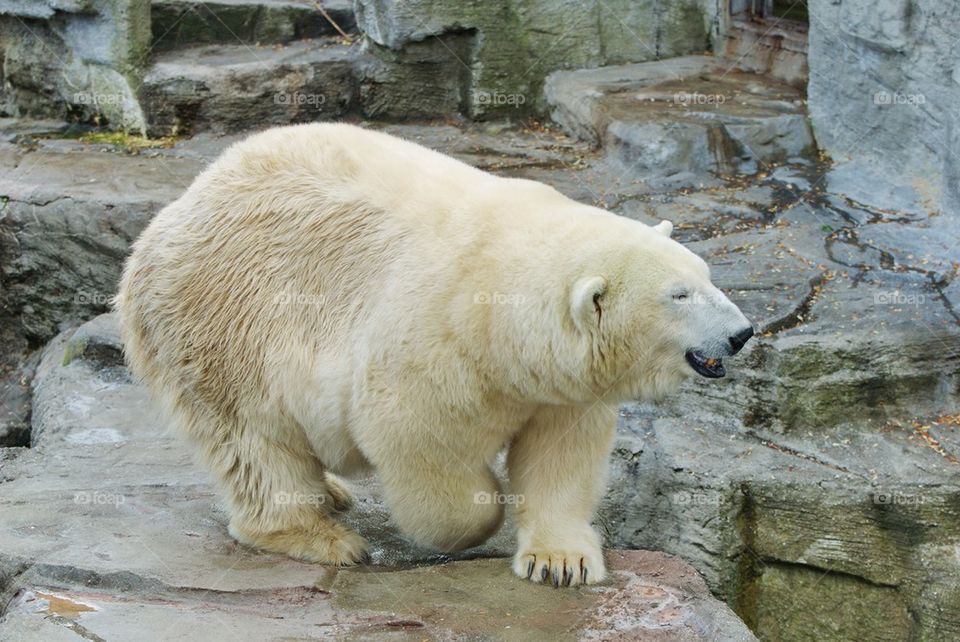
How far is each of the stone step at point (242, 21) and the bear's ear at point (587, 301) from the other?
6.99 m

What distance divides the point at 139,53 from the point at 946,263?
6.27 m

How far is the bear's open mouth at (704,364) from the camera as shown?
379 cm

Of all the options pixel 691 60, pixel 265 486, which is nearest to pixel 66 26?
pixel 691 60

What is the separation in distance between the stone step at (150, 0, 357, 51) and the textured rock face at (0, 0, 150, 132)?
0.28 m

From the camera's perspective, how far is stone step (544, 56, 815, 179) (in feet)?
26.4

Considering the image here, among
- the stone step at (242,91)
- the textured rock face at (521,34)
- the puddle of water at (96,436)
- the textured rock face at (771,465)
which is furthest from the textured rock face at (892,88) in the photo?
the puddle of water at (96,436)

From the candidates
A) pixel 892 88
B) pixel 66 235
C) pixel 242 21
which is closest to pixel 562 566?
pixel 892 88

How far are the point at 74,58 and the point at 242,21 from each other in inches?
55.1

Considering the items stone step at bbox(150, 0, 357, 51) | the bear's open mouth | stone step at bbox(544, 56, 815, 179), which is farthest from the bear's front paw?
stone step at bbox(150, 0, 357, 51)

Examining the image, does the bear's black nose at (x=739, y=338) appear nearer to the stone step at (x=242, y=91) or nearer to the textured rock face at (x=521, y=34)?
the textured rock face at (x=521, y=34)

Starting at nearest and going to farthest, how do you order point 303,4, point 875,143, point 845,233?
point 845,233 → point 875,143 → point 303,4

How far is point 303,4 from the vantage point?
10367mm

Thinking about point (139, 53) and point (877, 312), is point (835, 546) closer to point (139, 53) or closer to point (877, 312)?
point (877, 312)

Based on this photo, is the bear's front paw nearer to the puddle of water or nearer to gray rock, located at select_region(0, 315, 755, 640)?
gray rock, located at select_region(0, 315, 755, 640)
